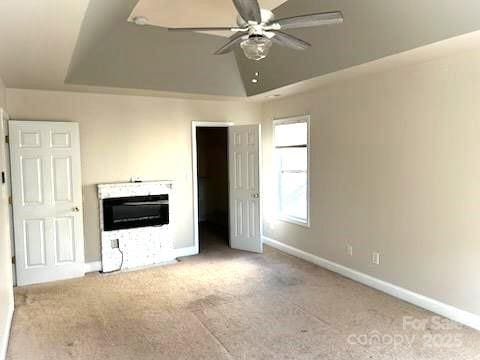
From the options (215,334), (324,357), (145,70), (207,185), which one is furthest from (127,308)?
(207,185)

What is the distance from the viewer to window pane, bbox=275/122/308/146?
18.2ft

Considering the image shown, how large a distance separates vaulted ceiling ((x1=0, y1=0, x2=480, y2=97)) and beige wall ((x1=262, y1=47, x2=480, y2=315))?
2.00 feet

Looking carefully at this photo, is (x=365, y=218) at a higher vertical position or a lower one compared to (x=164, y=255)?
higher

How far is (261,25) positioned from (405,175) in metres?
2.36

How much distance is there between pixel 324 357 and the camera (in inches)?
111

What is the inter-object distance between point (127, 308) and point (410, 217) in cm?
322

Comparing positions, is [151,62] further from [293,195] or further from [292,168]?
[293,195]

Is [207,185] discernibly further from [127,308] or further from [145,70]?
[127,308]

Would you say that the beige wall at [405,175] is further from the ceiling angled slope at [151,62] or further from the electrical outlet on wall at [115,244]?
the electrical outlet on wall at [115,244]

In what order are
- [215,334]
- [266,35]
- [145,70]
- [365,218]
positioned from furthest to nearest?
[145,70], [365,218], [215,334], [266,35]

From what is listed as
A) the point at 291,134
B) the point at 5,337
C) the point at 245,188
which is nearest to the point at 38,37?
the point at 5,337

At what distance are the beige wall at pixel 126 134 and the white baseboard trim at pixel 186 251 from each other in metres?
0.08

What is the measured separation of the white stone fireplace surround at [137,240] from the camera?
5.06m

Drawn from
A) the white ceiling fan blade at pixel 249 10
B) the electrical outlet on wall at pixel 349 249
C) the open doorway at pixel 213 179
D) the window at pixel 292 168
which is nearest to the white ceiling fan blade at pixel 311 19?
the white ceiling fan blade at pixel 249 10
